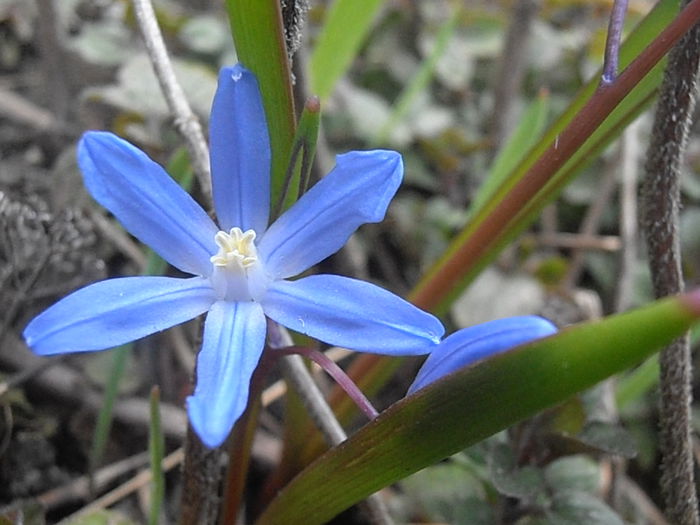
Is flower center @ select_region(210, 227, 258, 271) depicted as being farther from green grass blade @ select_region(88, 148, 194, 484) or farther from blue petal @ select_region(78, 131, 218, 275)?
green grass blade @ select_region(88, 148, 194, 484)

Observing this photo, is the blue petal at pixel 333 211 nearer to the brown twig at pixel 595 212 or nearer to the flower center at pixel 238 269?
the flower center at pixel 238 269

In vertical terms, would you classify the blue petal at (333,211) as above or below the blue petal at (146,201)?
below

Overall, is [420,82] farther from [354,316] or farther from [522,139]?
[354,316]

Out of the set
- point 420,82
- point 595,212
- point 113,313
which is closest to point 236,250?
point 113,313

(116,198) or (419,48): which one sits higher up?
(419,48)

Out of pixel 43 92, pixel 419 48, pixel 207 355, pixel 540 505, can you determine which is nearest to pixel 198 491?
pixel 207 355

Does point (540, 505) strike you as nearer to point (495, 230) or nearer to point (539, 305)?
point (495, 230)

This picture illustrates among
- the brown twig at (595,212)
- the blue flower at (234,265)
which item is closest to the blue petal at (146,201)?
the blue flower at (234,265)
